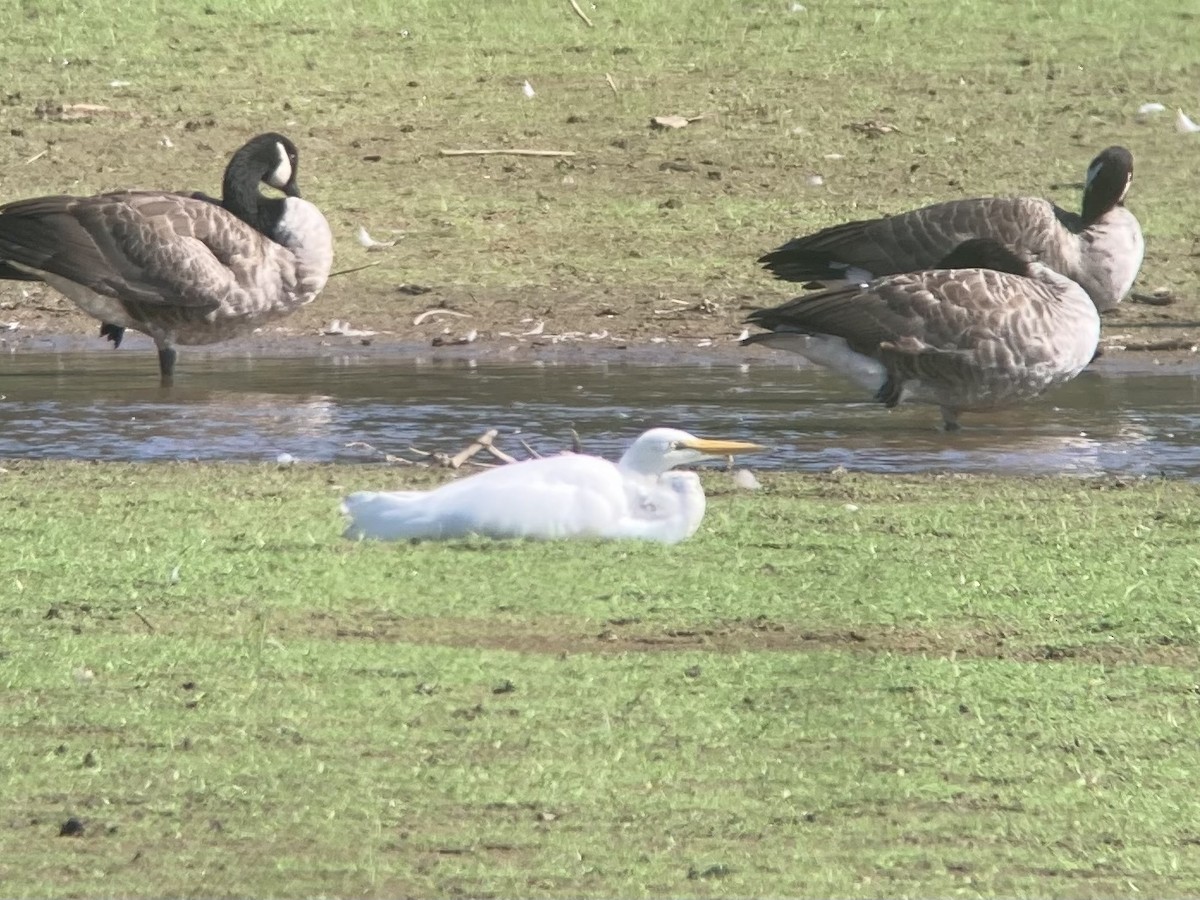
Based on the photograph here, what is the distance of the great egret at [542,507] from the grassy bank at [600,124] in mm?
6899

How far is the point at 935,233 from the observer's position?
526 inches

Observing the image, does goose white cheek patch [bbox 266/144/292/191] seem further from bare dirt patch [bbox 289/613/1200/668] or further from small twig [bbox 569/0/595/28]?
bare dirt patch [bbox 289/613/1200/668]

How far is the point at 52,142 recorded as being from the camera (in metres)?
17.1

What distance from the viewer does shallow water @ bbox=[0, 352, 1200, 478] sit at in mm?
10758

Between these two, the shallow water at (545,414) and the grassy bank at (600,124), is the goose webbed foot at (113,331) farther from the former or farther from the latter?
the grassy bank at (600,124)

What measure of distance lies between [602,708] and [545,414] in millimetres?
6165

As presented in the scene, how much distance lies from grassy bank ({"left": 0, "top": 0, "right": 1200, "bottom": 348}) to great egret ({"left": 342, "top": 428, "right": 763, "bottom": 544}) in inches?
272

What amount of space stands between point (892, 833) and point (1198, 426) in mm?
7258

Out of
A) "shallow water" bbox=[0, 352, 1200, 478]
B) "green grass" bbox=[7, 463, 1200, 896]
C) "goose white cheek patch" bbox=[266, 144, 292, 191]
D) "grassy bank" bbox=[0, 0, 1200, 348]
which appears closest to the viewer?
"green grass" bbox=[7, 463, 1200, 896]

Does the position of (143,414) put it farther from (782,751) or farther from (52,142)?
(782,751)

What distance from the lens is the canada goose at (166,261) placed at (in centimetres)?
1362

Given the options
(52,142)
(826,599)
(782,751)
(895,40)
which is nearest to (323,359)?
(52,142)

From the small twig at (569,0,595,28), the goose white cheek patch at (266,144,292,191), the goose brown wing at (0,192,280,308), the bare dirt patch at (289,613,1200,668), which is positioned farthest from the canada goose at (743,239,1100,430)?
the small twig at (569,0,595,28)

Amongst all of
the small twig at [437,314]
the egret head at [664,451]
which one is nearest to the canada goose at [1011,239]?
the small twig at [437,314]
